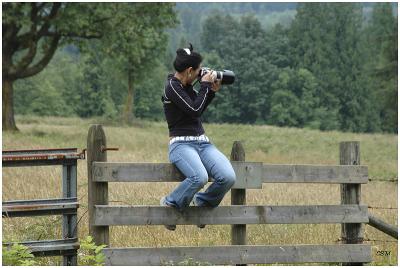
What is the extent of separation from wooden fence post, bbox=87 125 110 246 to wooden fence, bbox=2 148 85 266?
0.16 metres

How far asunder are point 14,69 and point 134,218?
26530 mm

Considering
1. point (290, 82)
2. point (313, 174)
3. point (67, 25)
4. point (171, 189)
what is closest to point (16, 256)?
point (313, 174)

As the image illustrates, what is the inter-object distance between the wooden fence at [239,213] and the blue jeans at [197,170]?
162 mm

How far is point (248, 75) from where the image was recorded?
83375 mm

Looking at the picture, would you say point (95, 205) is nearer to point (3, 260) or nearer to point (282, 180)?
point (3, 260)

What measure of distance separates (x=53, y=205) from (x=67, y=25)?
23.9 meters

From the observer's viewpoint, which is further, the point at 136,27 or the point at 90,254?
the point at 136,27

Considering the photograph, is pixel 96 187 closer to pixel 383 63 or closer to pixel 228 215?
pixel 228 215

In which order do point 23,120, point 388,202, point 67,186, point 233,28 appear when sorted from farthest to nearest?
point 233,28, point 23,120, point 388,202, point 67,186

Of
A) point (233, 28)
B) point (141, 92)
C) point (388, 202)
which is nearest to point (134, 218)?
point (388, 202)

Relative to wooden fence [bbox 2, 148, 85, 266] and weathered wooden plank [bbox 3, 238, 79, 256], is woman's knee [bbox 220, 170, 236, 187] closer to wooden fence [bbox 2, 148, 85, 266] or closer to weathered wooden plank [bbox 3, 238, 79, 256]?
wooden fence [bbox 2, 148, 85, 266]

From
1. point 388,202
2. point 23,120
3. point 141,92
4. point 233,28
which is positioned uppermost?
point 233,28

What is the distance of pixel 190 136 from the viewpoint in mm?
7270

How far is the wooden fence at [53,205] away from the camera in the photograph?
7070mm
